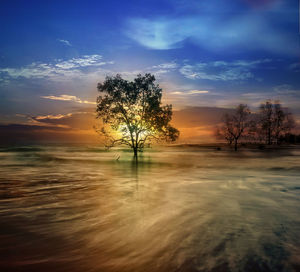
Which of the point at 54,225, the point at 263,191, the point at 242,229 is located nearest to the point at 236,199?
the point at 263,191

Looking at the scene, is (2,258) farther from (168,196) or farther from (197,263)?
(168,196)

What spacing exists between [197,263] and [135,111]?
34.2m

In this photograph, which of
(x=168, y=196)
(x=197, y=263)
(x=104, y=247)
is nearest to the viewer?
(x=197, y=263)

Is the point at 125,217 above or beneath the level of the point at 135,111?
beneath

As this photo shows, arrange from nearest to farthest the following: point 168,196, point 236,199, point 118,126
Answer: point 236,199 < point 168,196 < point 118,126

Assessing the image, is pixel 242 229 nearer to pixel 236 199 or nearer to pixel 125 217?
pixel 125 217

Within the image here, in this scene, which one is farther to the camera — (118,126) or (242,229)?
(118,126)

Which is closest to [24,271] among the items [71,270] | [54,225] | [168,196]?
[71,270]

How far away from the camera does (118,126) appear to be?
37.5 m

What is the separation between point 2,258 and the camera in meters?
4.50

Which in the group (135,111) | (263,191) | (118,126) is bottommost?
(263,191)

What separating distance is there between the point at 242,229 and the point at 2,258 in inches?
221

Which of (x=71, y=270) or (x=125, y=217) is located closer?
(x=71, y=270)

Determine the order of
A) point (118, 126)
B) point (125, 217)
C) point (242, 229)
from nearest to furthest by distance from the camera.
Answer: point (242, 229) < point (125, 217) < point (118, 126)
